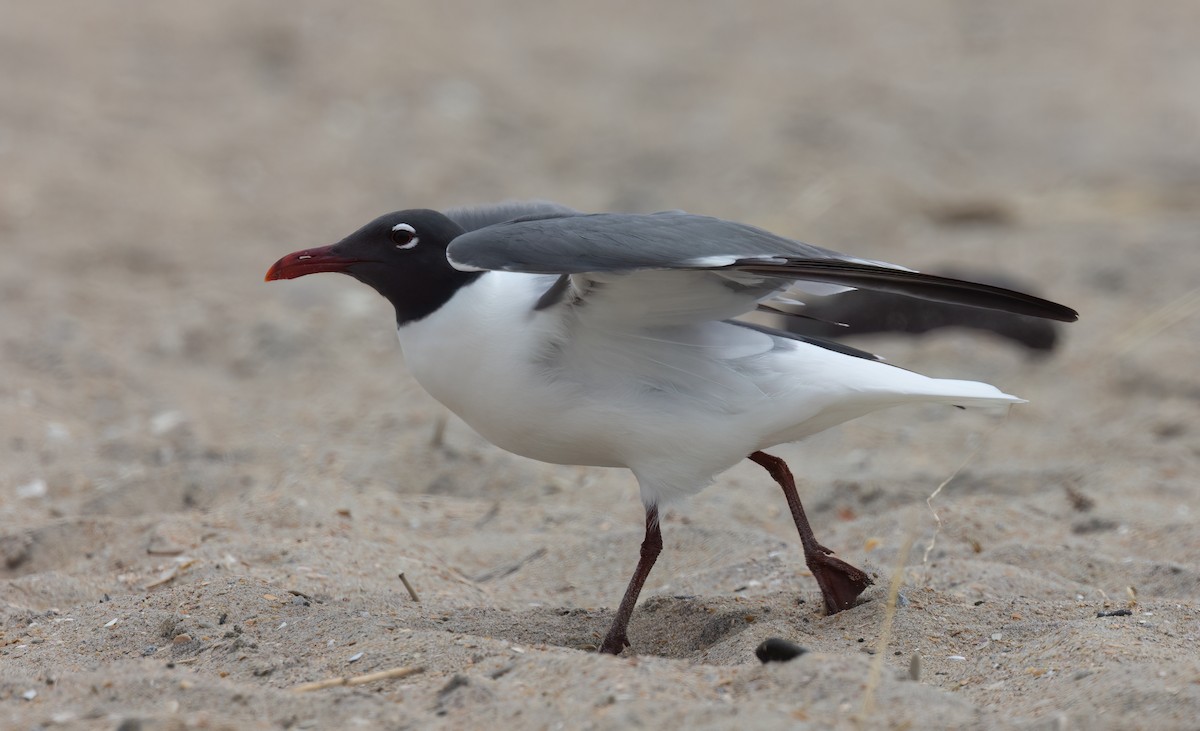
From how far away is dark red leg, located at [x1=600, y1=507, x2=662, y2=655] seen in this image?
3.71 meters

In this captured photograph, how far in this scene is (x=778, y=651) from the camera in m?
3.16

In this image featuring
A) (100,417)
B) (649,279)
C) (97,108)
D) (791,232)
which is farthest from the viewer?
(97,108)

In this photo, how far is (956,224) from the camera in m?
9.31

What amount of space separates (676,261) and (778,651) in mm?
969

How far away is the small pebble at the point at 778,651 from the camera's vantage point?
3152 mm

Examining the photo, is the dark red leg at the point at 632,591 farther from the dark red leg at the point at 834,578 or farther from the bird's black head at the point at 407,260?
the bird's black head at the point at 407,260

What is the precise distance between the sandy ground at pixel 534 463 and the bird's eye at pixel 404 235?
1072 mm

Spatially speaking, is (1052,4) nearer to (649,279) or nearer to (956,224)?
(956,224)

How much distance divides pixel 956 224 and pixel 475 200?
3.28 meters

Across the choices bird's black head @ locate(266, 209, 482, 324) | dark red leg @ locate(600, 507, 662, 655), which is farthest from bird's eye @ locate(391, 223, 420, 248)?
dark red leg @ locate(600, 507, 662, 655)

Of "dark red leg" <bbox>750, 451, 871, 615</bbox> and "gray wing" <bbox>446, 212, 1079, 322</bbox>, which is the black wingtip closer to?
"gray wing" <bbox>446, 212, 1079, 322</bbox>

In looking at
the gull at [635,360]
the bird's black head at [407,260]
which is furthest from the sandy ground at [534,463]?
the bird's black head at [407,260]

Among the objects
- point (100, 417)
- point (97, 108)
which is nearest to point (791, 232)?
point (100, 417)

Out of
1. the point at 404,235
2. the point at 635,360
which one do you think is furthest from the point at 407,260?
the point at 635,360
